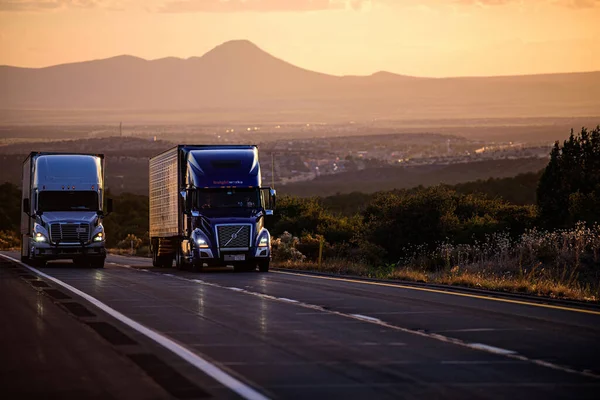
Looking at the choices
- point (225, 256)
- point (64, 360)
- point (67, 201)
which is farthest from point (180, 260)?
point (64, 360)

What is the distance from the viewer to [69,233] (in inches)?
1650

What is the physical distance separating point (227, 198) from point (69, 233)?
7814mm

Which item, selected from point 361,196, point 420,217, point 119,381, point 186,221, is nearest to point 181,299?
point 119,381

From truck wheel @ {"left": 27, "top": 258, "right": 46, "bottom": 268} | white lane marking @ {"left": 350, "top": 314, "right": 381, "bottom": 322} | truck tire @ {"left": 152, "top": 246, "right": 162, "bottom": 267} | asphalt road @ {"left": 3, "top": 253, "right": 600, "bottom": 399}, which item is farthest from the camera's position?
truck tire @ {"left": 152, "top": 246, "right": 162, "bottom": 267}

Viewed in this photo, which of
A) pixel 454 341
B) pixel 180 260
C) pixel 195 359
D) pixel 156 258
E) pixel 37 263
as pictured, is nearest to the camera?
pixel 195 359

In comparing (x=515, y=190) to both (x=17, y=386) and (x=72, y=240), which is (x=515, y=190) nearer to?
(x=72, y=240)

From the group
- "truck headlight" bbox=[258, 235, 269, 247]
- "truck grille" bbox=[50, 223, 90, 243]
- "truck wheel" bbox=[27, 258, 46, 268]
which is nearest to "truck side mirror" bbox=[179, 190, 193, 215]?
"truck headlight" bbox=[258, 235, 269, 247]

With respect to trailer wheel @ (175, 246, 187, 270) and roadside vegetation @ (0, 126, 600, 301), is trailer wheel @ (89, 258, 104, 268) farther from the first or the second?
roadside vegetation @ (0, 126, 600, 301)

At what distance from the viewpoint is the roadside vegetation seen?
2977cm

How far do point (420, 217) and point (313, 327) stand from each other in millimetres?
33431

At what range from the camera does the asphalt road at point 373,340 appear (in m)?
11.3

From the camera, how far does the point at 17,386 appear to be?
11.4m

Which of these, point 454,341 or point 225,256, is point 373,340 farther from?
point 225,256

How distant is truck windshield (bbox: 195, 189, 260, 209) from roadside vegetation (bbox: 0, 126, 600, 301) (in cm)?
314
